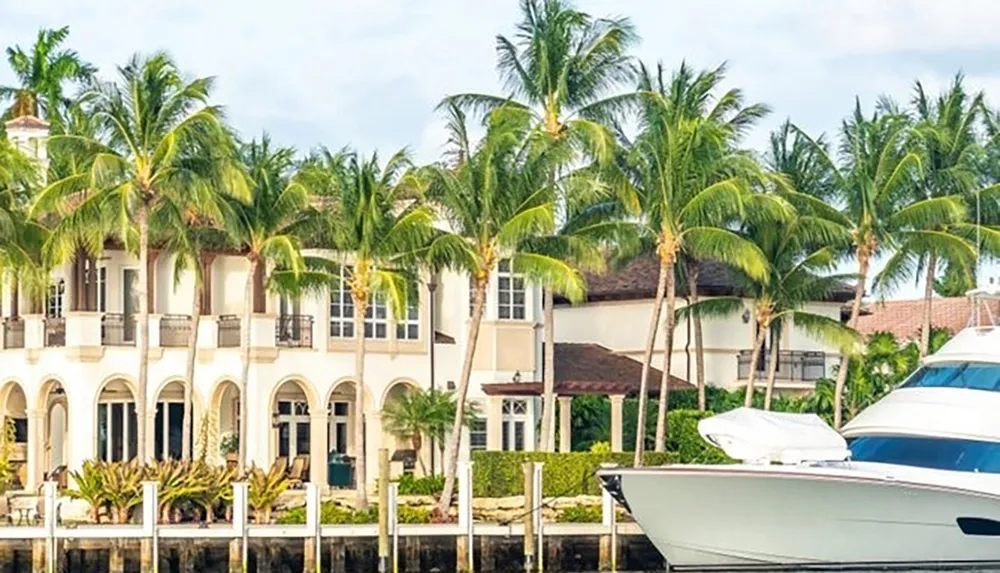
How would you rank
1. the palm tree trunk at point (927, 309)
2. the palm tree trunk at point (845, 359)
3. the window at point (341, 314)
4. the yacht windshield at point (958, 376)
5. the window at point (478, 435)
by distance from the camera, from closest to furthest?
the yacht windshield at point (958, 376) → the window at point (341, 314) → the palm tree trunk at point (845, 359) → the window at point (478, 435) → the palm tree trunk at point (927, 309)

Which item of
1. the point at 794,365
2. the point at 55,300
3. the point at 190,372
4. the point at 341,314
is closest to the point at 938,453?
the point at 190,372

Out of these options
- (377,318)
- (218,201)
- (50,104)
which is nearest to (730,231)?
(377,318)

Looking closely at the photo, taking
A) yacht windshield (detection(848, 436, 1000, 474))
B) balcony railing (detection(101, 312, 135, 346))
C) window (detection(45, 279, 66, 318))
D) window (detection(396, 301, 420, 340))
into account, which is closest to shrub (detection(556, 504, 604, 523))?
yacht windshield (detection(848, 436, 1000, 474))

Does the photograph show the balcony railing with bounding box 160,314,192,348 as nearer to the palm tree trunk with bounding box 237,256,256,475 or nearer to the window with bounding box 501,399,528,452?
the palm tree trunk with bounding box 237,256,256,475

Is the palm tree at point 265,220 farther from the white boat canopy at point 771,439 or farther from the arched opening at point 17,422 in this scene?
the white boat canopy at point 771,439

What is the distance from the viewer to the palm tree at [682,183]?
53.4 metres

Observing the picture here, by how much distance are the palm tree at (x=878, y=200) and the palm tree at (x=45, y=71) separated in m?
27.6

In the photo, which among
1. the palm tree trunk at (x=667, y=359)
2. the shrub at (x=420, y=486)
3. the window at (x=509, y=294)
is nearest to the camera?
the shrub at (x=420, y=486)

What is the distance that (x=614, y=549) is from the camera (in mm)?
46438

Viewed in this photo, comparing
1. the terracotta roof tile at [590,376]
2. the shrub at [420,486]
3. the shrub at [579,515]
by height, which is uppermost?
the terracotta roof tile at [590,376]

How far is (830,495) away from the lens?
43.2 metres

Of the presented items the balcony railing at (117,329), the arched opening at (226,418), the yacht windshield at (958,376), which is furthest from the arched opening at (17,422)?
the yacht windshield at (958,376)

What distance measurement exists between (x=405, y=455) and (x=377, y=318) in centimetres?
376

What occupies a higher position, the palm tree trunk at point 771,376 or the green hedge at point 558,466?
the palm tree trunk at point 771,376
